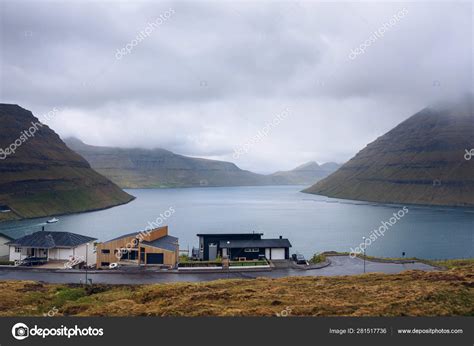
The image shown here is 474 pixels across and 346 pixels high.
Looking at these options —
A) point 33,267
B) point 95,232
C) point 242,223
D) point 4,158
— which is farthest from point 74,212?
point 33,267

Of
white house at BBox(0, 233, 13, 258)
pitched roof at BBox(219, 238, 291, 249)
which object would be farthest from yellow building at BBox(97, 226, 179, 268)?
white house at BBox(0, 233, 13, 258)

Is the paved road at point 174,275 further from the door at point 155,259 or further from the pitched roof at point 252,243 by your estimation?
the pitched roof at point 252,243

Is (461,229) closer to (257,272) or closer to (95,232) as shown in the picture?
(257,272)

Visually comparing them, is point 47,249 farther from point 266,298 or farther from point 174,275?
point 266,298

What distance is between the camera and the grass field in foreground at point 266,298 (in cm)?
2297

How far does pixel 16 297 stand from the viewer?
31.0m

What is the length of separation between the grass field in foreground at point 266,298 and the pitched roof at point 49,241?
1397 centimetres

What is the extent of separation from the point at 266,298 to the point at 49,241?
36.4m

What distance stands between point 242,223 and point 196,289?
93.6 m

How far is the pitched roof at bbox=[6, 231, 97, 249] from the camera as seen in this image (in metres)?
50.4

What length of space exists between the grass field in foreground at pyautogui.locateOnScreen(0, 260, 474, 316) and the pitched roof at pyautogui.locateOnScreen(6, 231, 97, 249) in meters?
14.0

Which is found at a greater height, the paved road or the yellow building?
the yellow building

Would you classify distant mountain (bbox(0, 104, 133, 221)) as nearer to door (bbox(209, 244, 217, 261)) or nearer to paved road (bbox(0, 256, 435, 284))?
paved road (bbox(0, 256, 435, 284))

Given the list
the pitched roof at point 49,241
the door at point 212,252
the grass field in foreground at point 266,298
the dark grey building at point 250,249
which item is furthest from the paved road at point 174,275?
the door at point 212,252
